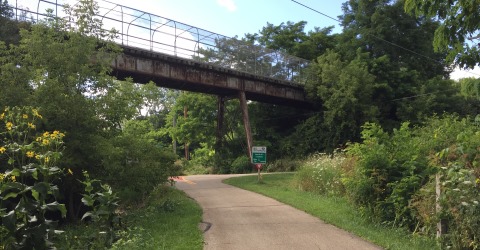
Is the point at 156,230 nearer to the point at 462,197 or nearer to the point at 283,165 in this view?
the point at 462,197

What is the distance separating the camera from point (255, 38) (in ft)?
150

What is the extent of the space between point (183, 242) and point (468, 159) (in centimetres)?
559

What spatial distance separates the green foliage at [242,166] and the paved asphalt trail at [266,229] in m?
19.9

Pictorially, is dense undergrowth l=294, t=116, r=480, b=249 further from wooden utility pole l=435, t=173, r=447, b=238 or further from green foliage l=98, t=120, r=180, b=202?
green foliage l=98, t=120, r=180, b=202

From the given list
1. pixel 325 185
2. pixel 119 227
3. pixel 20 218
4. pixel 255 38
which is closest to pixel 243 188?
pixel 325 185

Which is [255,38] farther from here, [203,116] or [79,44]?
[79,44]

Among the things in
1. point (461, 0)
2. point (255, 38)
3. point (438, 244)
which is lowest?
point (438, 244)

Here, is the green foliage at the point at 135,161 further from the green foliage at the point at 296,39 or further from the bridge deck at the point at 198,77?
the green foliage at the point at 296,39

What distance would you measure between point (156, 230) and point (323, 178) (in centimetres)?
766

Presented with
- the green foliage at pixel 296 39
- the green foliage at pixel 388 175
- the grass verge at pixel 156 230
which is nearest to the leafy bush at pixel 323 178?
the green foliage at pixel 388 175

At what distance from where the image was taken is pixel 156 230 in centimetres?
934

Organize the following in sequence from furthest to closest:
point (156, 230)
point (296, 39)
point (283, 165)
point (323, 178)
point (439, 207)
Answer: point (296, 39) → point (283, 165) → point (323, 178) → point (156, 230) → point (439, 207)

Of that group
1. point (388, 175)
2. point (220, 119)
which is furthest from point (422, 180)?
point (220, 119)

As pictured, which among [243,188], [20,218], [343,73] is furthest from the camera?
[343,73]
